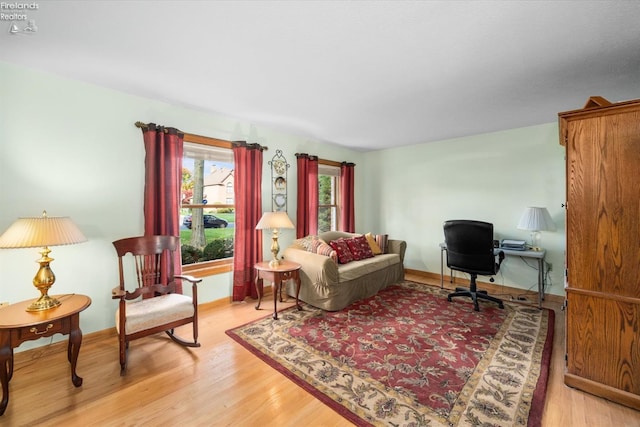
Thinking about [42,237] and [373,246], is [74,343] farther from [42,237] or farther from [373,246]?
[373,246]

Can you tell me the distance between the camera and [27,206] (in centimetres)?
226

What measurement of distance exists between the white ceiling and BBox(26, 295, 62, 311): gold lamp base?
1.85m

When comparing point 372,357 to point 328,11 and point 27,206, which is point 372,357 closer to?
point 328,11

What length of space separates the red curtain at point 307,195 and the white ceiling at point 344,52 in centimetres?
127

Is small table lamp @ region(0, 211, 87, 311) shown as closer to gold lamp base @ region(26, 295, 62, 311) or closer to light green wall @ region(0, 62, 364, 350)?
gold lamp base @ region(26, 295, 62, 311)

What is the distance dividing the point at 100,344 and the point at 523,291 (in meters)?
5.30

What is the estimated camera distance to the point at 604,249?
1.84 meters

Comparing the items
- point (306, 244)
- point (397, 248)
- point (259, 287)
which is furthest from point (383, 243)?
point (259, 287)

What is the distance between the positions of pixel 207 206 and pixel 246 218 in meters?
0.51

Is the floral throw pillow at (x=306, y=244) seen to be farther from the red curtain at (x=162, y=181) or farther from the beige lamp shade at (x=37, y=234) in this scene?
the beige lamp shade at (x=37, y=234)

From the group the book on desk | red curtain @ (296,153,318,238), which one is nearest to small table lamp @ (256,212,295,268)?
red curtain @ (296,153,318,238)

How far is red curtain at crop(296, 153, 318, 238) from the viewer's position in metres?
4.36

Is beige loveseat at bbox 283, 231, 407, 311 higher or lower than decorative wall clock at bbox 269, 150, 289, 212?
lower

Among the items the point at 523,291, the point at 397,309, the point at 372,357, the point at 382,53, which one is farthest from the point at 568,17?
the point at 523,291
